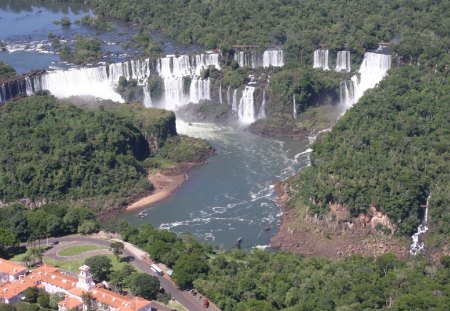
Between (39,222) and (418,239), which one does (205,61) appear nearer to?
(418,239)

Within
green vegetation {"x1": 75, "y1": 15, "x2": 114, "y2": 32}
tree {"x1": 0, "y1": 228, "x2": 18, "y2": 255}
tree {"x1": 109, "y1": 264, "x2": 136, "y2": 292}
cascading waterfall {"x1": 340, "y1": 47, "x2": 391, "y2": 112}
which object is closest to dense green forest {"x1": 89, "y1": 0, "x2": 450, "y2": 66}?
cascading waterfall {"x1": 340, "y1": 47, "x2": 391, "y2": 112}

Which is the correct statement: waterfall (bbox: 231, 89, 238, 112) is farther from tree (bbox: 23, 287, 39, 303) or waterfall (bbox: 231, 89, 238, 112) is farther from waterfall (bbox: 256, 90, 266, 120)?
tree (bbox: 23, 287, 39, 303)

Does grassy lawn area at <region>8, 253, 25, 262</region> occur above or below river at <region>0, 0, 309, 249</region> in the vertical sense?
above

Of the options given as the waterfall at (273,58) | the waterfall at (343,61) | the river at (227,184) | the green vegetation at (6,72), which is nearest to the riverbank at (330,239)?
the river at (227,184)

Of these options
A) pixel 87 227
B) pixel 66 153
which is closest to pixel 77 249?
pixel 87 227

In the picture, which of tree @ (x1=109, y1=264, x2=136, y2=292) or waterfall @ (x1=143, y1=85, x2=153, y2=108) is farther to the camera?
waterfall @ (x1=143, y1=85, x2=153, y2=108)

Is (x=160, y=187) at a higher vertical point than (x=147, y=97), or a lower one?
lower
